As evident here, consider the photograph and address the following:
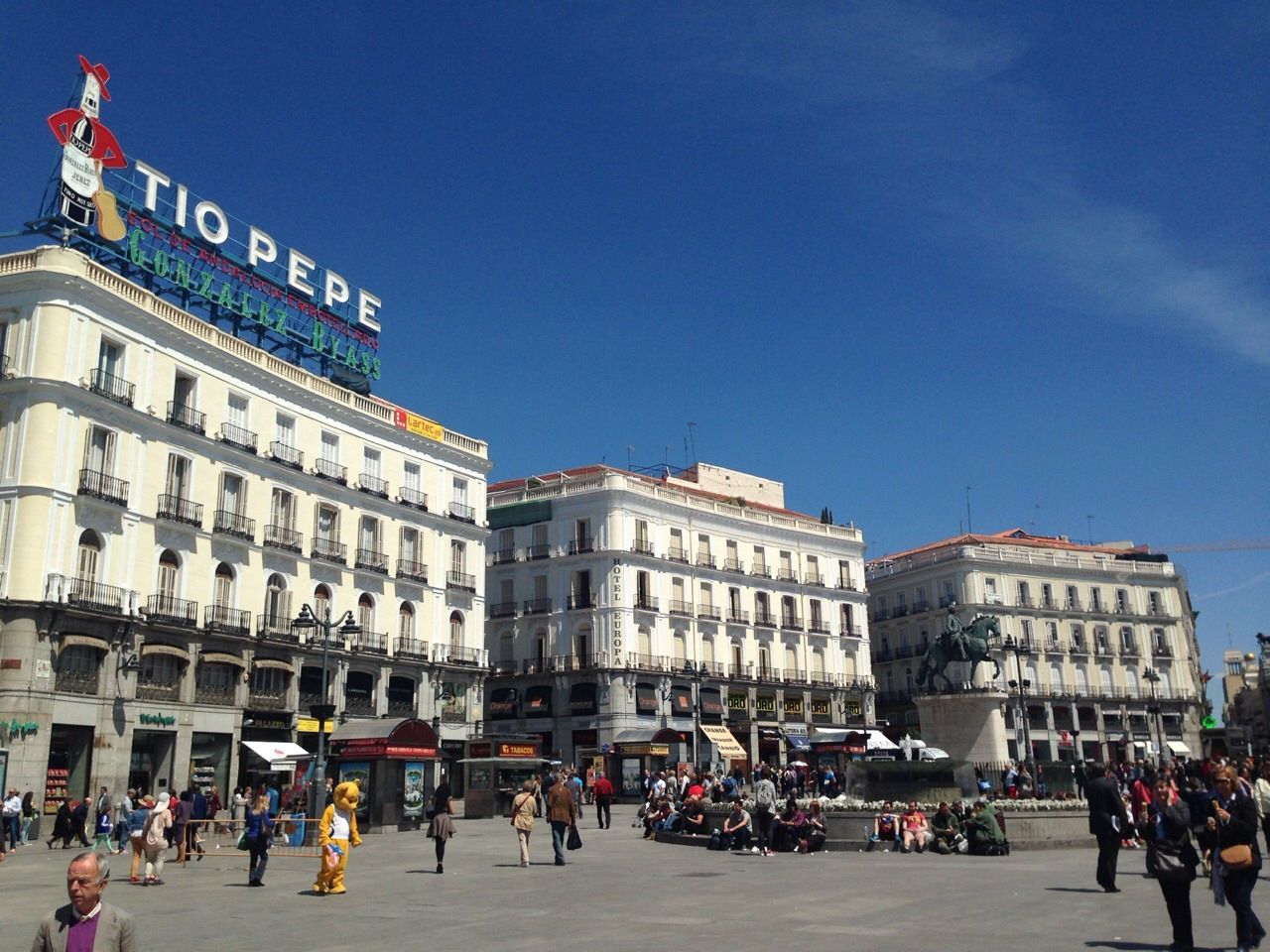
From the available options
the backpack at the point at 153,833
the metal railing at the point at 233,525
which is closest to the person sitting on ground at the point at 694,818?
the backpack at the point at 153,833

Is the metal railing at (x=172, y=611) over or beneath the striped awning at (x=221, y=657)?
over

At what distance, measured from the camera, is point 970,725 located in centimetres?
3381

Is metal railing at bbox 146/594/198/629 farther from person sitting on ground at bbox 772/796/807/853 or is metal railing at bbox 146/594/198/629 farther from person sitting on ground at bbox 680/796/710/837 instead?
person sitting on ground at bbox 772/796/807/853

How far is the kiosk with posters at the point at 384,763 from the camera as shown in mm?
31734

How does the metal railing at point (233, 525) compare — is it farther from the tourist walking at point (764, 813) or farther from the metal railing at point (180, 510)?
the tourist walking at point (764, 813)

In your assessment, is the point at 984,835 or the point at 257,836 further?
the point at 984,835

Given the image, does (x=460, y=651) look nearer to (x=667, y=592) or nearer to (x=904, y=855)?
(x=667, y=592)

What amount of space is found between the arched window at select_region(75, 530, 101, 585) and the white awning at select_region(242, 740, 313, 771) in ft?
27.2

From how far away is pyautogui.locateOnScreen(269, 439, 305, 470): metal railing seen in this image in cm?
4353

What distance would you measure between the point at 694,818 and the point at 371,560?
81.4 ft

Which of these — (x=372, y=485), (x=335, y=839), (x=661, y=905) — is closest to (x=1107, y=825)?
(x=661, y=905)

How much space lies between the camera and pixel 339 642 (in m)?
44.9

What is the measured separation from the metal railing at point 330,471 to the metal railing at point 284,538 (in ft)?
8.69

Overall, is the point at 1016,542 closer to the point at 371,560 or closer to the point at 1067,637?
the point at 1067,637
